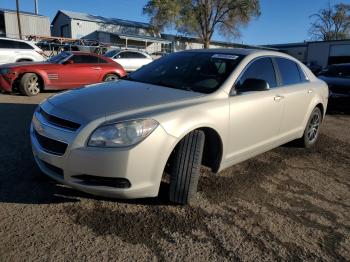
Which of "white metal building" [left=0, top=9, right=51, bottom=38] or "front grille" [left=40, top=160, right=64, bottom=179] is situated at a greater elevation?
"white metal building" [left=0, top=9, right=51, bottom=38]

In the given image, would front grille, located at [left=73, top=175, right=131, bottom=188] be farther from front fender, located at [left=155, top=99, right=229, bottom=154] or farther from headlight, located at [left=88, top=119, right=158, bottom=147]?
front fender, located at [left=155, top=99, right=229, bottom=154]

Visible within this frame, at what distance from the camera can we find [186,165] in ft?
10.4

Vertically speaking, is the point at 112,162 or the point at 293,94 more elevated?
the point at 293,94

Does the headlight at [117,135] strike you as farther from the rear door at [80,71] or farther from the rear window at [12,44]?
the rear window at [12,44]

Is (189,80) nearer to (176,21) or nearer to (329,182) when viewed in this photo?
(329,182)

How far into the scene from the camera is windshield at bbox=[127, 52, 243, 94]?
3.79 metres

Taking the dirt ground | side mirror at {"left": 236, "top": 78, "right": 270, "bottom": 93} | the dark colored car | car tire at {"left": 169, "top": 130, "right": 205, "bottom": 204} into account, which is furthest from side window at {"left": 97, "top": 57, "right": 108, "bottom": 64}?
car tire at {"left": 169, "top": 130, "right": 205, "bottom": 204}

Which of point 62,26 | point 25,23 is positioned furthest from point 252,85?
point 62,26

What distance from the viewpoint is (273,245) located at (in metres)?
2.82

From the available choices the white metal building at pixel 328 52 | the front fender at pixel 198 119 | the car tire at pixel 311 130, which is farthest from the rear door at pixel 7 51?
the white metal building at pixel 328 52

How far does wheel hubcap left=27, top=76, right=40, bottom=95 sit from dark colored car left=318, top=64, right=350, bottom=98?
8086 mm

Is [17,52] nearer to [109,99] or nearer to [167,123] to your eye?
[109,99]

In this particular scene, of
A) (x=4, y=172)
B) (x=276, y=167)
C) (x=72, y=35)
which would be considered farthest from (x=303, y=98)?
(x=72, y=35)

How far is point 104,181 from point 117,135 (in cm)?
41
